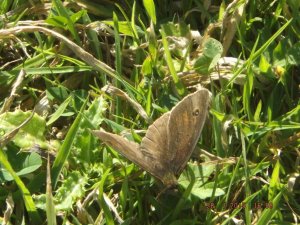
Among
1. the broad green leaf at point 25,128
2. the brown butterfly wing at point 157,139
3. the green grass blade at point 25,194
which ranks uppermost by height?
the brown butterfly wing at point 157,139

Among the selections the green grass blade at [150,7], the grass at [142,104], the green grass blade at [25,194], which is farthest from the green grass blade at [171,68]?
the green grass blade at [25,194]

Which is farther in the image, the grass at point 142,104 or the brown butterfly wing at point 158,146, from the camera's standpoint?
the grass at point 142,104

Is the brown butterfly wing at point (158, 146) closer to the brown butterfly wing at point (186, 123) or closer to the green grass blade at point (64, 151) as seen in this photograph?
the brown butterfly wing at point (186, 123)

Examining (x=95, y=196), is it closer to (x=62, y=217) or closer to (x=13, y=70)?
(x=62, y=217)

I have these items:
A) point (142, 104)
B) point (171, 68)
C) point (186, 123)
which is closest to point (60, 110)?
point (142, 104)

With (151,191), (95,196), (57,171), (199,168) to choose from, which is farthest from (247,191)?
(57,171)

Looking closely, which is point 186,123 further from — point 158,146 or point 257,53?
point 257,53

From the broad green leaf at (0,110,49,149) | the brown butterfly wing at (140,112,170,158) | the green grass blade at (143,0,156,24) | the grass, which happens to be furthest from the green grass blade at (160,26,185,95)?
the broad green leaf at (0,110,49,149)
